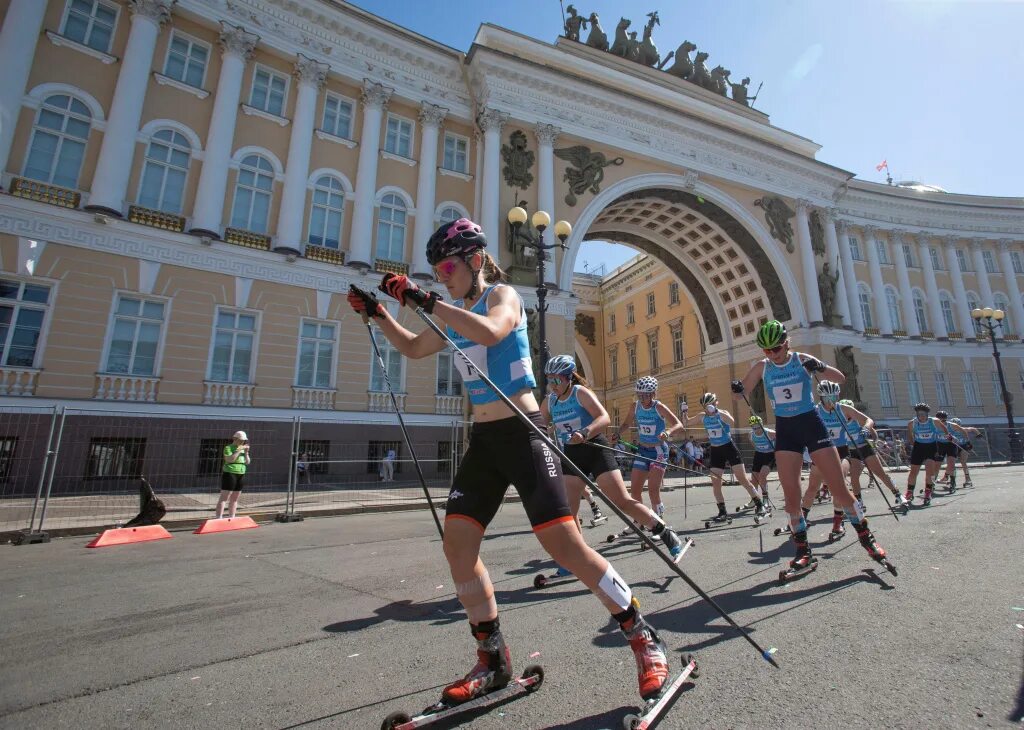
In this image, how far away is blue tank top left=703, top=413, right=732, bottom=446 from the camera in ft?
32.1

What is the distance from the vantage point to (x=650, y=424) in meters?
7.68

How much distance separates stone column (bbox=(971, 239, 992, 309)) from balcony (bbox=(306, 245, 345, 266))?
4356cm

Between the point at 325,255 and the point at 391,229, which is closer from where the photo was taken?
the point at 325,255

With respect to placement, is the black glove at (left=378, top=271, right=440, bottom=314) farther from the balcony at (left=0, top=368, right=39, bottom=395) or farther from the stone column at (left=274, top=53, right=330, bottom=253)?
the stone column at (left=274, top=53, right=330, bottom=253)

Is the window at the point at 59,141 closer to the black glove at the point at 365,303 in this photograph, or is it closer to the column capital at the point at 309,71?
the column capital at the point at 309,71

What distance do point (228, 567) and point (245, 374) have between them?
12792 millimetres

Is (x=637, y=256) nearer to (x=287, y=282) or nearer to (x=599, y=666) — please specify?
(x=287, y=282)

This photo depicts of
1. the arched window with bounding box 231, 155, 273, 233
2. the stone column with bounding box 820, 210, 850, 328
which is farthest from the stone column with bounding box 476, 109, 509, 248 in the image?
the stone column with bounding box 820, 210, 850, 328

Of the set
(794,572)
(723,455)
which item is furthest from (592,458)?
(723,455)

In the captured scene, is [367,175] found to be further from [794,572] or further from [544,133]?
[794,572]

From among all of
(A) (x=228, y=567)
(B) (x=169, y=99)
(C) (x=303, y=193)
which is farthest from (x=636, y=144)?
(A) (x=228, y=567)

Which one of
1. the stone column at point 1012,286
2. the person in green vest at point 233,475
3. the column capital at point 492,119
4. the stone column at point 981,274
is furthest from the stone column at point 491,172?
the stone column at point 1012,286

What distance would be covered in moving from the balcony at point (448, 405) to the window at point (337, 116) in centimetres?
1132

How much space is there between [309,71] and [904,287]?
3808 centimetres
